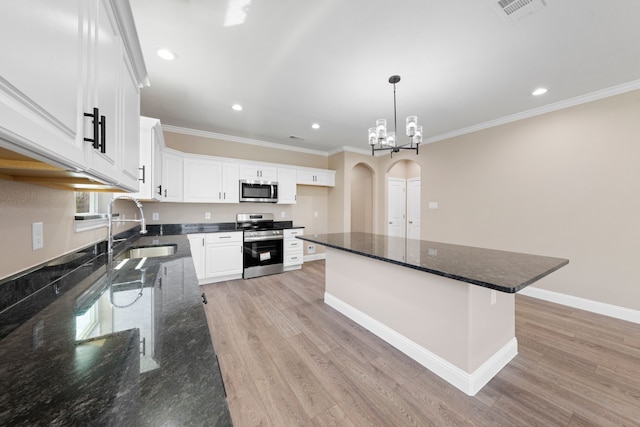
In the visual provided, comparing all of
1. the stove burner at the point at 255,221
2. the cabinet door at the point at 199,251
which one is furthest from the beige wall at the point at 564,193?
the cabinet door at the point at 199,251

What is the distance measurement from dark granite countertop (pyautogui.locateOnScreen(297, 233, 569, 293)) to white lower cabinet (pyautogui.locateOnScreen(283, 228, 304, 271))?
7.58ft

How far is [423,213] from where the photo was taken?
4.68 metres

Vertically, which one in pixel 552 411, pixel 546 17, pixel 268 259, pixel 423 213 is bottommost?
pixel 552 411

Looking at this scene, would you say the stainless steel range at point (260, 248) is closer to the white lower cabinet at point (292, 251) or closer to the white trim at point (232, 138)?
the white lower cabinet at point (292, 251)

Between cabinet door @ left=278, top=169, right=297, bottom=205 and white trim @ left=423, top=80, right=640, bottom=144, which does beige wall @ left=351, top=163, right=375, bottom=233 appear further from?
white trim @ left=423, top=80, right=640, bottom=144

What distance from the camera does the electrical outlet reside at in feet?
3.60

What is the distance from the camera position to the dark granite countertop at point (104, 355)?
0.45m

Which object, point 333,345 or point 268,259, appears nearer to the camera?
point 333,345

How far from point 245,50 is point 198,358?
2.40 meters

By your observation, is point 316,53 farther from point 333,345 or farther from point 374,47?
point 333,345

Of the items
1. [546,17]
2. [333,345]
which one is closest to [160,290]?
[333,345]

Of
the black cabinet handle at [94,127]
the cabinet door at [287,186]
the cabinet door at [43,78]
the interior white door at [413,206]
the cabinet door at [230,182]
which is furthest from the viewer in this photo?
the interior white door at [413,206]

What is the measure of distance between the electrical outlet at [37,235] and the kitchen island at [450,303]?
190cm

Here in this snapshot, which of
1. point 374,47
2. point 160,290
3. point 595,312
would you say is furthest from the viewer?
point 595,312
